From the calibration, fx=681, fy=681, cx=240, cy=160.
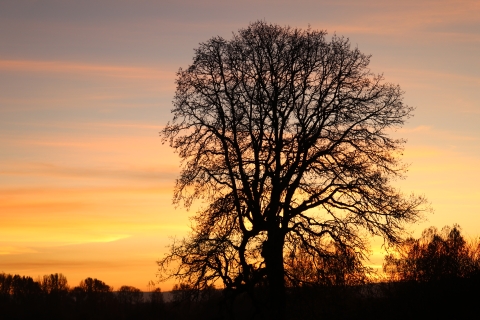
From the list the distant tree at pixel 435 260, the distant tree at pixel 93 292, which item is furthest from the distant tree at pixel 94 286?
the distant tree at pixel 435 260

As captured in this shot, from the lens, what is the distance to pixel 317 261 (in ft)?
83.4

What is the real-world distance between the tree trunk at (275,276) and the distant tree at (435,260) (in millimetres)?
4386

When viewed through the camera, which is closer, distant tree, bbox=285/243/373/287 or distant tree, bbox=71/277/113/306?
distant tree, bbox=285/243/373/287

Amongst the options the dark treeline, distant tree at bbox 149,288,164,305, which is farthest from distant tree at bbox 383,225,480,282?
distant tree at bbox 149,288,164,305

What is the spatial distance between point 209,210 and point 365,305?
11.2 meters

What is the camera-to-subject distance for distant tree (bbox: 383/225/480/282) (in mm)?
32344

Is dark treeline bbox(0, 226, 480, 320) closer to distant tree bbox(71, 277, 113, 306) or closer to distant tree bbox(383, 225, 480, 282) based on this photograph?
distant tree bbox(383, 225, 480, 282)

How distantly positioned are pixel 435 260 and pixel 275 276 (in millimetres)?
19290

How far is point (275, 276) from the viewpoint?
25.2 m

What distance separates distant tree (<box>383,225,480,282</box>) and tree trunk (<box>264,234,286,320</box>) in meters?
4.39

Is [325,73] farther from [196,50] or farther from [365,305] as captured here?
[365,305]

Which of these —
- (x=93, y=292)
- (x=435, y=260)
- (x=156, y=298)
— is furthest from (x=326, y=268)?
(x=93, y=292)

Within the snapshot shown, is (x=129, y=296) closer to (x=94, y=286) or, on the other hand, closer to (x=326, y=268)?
(x=94, y=286)

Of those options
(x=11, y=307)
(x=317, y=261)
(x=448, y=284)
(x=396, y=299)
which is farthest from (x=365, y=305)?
(x=11, y=307)
